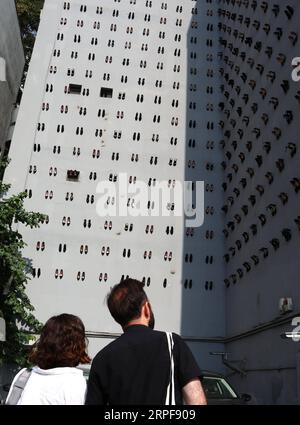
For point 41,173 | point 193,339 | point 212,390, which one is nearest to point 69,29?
point 41,173

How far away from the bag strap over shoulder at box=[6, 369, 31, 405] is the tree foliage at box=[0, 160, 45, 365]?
10893 millimetres

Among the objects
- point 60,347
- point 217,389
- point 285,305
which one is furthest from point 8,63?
point 60,347

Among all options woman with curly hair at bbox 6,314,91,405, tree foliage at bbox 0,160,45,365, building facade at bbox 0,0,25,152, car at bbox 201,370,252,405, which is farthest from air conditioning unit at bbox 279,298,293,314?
building facade at bbox 0,0,25,152

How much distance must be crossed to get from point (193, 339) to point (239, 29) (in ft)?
37.6

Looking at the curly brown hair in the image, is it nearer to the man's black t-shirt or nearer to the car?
the man's black t-shirt

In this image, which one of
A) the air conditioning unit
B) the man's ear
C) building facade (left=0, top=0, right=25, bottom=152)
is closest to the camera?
the man's ear

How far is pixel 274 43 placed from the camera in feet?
45.9

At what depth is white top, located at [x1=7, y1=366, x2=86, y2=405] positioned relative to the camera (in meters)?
2.12

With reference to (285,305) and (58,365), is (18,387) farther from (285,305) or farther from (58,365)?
(285,305)

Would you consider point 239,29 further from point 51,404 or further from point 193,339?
point 51,404

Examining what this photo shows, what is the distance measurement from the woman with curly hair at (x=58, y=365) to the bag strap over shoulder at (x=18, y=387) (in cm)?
1

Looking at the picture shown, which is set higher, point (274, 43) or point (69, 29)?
point (69, 29)

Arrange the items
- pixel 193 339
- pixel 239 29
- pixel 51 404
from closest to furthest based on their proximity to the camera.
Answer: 1. pixel 51 404
2. pixel 193 339
3. pixel 239 29

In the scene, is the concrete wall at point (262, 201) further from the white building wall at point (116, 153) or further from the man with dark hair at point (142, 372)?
the man with dark hair at point (142, 372)
